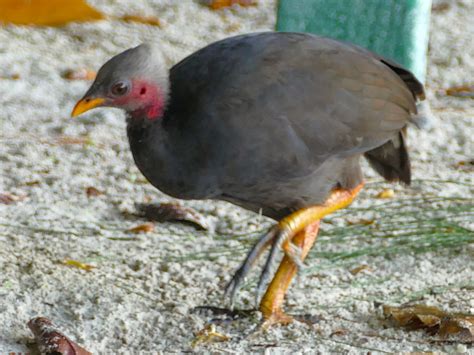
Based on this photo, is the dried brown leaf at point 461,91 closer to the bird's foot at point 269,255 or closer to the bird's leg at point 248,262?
the bird's foot at point 269,255

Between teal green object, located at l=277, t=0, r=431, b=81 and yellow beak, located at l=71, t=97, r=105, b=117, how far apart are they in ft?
5.91

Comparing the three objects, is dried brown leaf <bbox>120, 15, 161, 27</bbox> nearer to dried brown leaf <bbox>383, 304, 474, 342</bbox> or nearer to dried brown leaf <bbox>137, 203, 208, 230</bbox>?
dried brown leaf <bbox>137, 203, 208, 230</bbox>

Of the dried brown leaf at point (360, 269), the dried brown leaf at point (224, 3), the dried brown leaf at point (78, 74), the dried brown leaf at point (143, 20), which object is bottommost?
the dried brown leaf at point (360, 269)

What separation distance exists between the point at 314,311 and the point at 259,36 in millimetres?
823

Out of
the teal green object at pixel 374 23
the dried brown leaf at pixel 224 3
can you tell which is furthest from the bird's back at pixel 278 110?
the dried brown leaf at pixel 224 3

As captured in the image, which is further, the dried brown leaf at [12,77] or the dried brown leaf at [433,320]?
the dried brown leaf at [12,77]

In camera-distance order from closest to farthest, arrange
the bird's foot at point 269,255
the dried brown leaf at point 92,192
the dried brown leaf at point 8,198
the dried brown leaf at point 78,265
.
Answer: the bird's foot at point 269,255, the dried brown leaf at point 78,265, the dried brown leaf at point 8,198, the dried brown leaf at point 92,192

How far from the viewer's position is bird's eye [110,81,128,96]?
114 inches

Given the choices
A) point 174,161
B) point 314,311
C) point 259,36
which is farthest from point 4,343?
point 259,36

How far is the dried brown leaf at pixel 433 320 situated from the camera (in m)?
2.80

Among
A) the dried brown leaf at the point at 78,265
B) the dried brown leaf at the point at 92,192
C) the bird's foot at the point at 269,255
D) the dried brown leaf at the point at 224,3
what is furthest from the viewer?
the dried brown leaf at the point at 224,3

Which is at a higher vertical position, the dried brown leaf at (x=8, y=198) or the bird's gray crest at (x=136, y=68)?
the bird's gray crest at (x=136, y=68)

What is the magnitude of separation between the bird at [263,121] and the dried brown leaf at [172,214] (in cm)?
61

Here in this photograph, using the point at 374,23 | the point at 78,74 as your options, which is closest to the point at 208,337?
the point at 374,23
